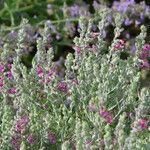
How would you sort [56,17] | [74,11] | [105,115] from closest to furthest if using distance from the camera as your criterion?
[105,115], [74,11], [56,17]

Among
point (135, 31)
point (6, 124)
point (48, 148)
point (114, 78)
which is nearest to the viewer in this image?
point (6, 124)

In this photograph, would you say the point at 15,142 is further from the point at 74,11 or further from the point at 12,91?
the point at 74,11

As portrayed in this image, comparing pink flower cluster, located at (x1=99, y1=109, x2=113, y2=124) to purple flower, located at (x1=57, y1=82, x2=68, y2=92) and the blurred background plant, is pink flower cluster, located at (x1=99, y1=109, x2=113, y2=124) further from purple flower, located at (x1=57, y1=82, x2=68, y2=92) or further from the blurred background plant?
the blurred background plant

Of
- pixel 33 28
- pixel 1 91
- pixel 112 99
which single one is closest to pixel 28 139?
pixel 1 91

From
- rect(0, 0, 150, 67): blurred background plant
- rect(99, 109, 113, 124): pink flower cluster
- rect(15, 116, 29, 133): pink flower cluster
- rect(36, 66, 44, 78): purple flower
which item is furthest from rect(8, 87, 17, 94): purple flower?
rect(0, 0, 150, 67): blurred background plant

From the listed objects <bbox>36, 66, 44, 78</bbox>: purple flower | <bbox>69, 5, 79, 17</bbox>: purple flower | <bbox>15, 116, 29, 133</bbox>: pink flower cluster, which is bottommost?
<bbox>15, 116, 29, 133</bbox>: pink flower cluster

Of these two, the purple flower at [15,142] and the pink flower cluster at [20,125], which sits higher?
the pink flower cluster at [20,125]

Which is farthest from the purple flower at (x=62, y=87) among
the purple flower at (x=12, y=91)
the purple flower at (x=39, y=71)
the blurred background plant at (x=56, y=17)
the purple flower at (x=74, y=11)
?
the purple flower at (x=74, y=11)

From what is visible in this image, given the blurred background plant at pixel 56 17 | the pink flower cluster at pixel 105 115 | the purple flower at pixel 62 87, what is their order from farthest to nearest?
the blurred background plant at pixel 56 17 < the purple flower at pixel 62 87 < the pink flower cluster at pixel 105 115

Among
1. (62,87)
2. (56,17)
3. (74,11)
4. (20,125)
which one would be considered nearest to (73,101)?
(62,87)

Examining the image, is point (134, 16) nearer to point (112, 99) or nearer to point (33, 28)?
point (33, 28)

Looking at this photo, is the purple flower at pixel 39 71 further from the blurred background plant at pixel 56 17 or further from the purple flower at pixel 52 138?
the blurred background plant at pixel 56 17
